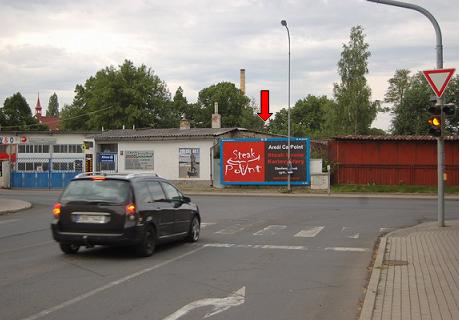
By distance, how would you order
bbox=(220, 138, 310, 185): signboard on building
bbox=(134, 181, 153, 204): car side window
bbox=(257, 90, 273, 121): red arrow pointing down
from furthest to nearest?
bbox=(257, 90, 273, 121): red arrow pointing down < bbox=(220, 138, 310, 185): signboard on building < bbox=(134, 181, 153, 204): car side window

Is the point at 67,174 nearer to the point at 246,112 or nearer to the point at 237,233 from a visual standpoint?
the point at 237,233

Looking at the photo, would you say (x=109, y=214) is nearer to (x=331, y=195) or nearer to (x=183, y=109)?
(x=331, y=195)

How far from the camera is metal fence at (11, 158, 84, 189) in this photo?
4284cm

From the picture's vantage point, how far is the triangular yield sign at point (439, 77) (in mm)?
14609

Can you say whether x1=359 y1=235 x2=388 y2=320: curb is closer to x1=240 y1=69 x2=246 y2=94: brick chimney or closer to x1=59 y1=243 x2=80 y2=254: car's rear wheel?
x1=59 y1=243 x2=80 y2=254: car's rear wheel

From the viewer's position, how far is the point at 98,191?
11.0 metres

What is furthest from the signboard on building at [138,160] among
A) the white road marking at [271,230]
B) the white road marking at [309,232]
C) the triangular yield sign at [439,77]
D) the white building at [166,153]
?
the triangular yield sign at [439,77]

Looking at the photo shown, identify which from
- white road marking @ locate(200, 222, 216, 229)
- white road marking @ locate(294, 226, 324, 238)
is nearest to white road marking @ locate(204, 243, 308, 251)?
white road marking @ locate(294, 226, 324, 238)

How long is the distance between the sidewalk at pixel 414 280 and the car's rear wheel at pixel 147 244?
4161mm

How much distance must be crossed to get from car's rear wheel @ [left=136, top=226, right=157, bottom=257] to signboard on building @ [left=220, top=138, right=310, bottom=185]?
2589cm

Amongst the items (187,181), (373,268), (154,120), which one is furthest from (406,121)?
(373,268)

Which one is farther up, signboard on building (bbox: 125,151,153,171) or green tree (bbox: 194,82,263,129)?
green tree (bbox: 194,82,263,129)

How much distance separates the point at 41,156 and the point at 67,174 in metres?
7.16

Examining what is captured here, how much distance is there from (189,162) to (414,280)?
32.0 m
